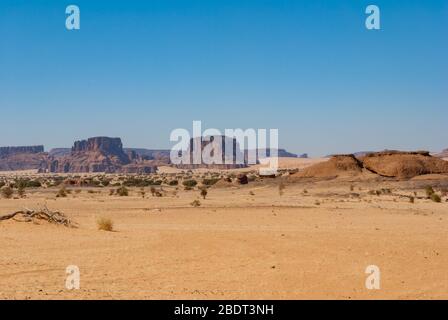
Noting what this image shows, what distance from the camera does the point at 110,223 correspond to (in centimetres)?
2014

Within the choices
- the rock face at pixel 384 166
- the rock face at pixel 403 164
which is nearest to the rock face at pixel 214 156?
the rock face at pixel 384 166

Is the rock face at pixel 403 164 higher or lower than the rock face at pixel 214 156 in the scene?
lower

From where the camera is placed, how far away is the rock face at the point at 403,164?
6500 cm

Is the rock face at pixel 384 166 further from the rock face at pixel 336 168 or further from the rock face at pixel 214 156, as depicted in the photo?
the rock face at pixel 214 156

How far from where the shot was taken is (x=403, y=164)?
66062 mm

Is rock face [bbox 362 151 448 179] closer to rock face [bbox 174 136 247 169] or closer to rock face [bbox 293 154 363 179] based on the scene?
rock face [bbox 293 154 363 179]

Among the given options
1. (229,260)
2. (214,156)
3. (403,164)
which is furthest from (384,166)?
(214,156)

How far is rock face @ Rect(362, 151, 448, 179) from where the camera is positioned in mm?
65000

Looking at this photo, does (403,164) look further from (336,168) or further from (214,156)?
(214,156)

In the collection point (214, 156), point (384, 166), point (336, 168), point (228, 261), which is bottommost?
point (228, 261)

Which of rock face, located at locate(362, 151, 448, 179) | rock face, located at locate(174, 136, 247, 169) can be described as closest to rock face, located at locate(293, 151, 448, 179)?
rock face, located at locate(362, 151, 448, 179)
